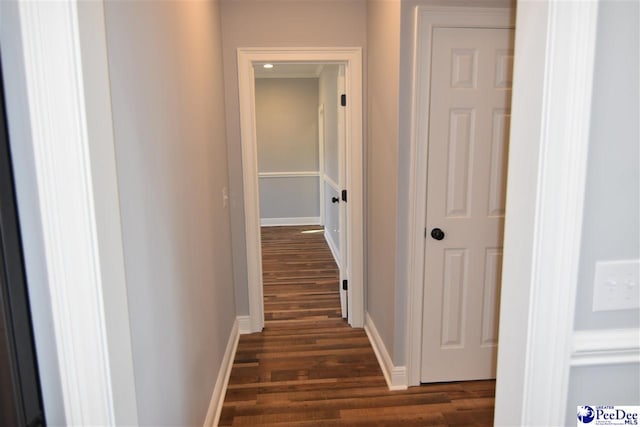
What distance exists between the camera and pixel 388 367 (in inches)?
101

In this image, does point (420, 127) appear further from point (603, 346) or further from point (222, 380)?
point (222, 380)

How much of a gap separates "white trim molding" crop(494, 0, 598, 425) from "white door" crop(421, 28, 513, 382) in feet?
4.29

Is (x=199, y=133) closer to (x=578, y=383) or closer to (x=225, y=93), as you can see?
(x=225, y=93)

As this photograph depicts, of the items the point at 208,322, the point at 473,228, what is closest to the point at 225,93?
the point at 208,322

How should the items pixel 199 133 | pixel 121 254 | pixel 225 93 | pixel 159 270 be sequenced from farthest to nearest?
1. pixel 225 93
2. pixel 199 133
3. pixel 159 270
4. pixel 121 254

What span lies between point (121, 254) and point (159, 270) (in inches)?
17.2

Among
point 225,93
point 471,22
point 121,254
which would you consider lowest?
point 121,254

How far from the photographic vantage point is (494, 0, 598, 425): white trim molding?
838mm

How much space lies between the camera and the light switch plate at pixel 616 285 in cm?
95

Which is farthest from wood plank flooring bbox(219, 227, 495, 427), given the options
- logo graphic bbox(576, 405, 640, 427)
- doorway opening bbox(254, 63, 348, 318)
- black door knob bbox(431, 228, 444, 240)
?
doorway opening bbox(254, 63, 348, 318)

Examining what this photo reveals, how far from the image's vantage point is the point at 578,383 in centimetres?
100

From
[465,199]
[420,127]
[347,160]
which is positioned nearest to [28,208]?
[420,127]

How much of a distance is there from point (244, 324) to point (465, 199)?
6.12ft

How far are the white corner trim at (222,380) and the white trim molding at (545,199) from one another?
5.11ft
